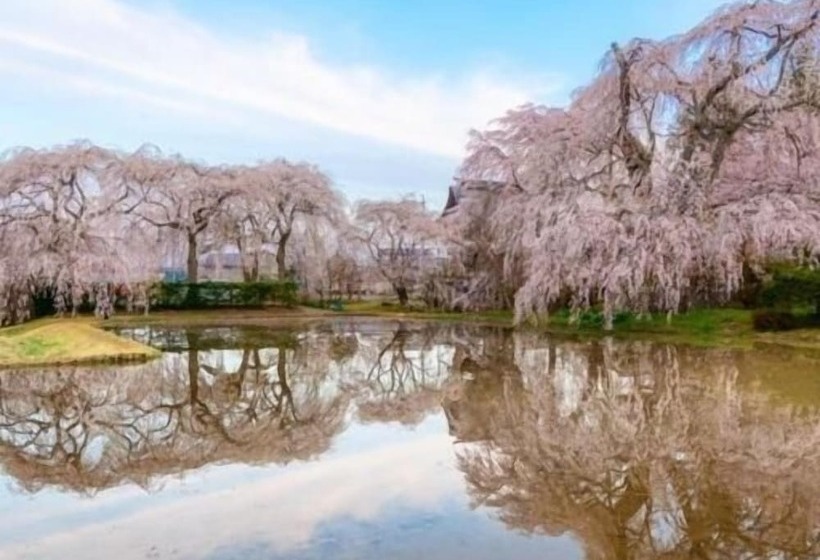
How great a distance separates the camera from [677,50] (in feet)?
50.9

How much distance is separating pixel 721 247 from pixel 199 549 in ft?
38.7

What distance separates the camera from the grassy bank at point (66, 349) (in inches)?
456

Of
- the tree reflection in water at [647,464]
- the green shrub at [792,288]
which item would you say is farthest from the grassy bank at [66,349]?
the green shrub at [792,288]

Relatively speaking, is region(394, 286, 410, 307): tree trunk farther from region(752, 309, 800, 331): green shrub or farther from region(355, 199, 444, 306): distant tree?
region(752, 309, 800, 331): green shrub

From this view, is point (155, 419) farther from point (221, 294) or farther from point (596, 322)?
point (221, 294)

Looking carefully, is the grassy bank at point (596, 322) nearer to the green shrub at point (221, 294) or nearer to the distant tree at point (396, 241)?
the green shrub at point (221, 294)

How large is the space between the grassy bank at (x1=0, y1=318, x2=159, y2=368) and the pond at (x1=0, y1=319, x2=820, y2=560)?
0.61 m

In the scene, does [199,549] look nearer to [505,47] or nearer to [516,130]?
[505,47]

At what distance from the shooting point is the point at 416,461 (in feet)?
20.8

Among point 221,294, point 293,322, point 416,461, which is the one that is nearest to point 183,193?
point 221,294

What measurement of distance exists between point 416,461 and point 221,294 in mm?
18984

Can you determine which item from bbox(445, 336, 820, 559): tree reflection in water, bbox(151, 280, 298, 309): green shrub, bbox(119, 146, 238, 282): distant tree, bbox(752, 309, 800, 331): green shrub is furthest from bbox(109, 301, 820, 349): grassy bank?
bbox(445, 336, 820, 559): tree reflection in water

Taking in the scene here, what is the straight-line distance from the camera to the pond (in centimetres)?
439

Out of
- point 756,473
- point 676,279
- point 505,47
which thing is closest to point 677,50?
point 505,47
